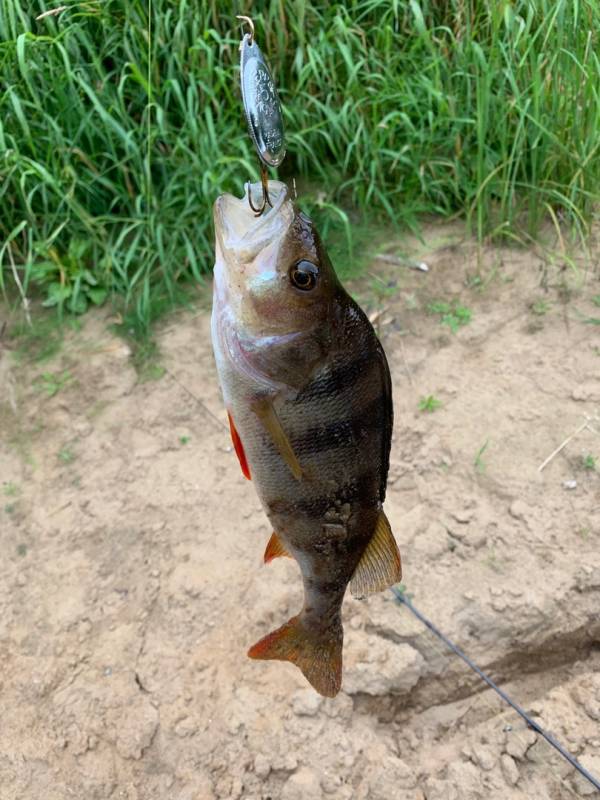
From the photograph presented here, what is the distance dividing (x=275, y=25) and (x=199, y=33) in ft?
1.32

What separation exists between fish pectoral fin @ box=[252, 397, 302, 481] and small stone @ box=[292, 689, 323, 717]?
1.32 meters

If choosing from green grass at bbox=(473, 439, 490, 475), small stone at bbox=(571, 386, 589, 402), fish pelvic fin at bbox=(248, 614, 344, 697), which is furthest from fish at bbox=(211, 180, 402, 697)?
small stone at bbox=(571, 386, 589, 402)

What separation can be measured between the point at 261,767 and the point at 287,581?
2.17 ft

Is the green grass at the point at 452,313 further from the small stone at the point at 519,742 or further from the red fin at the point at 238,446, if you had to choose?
the red fin at the point at 238,446

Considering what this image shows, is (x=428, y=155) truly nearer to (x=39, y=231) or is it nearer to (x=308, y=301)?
(x=39, y=231)

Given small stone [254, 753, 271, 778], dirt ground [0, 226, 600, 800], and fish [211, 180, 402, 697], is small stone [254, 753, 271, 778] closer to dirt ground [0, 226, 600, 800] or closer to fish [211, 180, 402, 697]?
dirt ground [0, 226, 600, 800]

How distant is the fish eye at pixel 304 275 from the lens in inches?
56.7

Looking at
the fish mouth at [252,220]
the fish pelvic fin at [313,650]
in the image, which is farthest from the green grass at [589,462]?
the fish mouth at [252,220]

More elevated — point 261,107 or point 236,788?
point 261,107

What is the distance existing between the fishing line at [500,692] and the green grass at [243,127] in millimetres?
1978

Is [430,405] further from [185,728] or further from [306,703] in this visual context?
[185,728]

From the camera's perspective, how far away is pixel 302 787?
2338mm

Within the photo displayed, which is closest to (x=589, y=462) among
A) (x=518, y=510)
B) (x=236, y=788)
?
(x=518, y=510)

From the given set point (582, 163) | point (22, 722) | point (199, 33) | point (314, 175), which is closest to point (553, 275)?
point (582, 163)
